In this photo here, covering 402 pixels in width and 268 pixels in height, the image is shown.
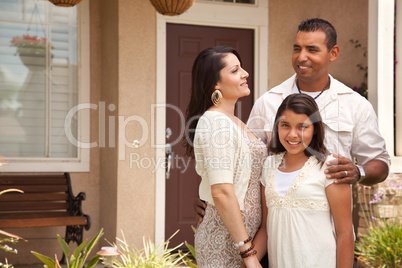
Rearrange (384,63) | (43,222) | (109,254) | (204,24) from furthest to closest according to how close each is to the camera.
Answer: (204,24)
(43,222)
(384,63)
(109,254)

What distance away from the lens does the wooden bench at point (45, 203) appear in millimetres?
5273

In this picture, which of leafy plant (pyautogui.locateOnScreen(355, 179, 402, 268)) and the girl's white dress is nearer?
the girl's white dress

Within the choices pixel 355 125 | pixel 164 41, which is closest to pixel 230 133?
pixel 355 125

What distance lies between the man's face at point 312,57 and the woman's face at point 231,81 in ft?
1.42

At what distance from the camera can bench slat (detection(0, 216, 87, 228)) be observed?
502 cm

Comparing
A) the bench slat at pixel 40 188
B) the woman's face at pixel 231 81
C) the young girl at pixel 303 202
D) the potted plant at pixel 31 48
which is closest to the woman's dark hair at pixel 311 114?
the young girl at pixel 303 202

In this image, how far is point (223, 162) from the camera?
7.07 feet

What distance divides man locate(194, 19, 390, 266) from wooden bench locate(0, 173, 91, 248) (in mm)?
3160

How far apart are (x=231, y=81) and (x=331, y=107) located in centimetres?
58

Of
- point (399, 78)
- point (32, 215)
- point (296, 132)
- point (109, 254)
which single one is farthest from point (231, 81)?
point (32, 215)

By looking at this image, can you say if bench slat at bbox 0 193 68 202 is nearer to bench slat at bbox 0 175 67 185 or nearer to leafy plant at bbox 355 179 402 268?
bench slat at bbox 0 175 67 185

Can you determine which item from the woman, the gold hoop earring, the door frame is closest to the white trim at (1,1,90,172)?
the door frame

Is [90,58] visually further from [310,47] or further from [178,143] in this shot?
[310,47]

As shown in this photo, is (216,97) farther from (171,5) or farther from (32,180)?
(32,180)
